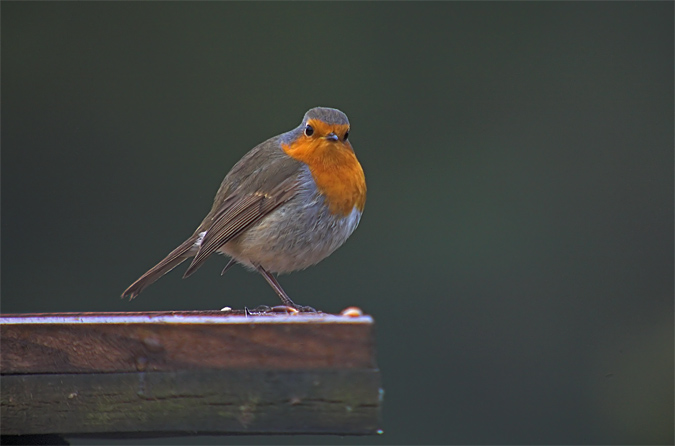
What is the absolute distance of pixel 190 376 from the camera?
5.28ft

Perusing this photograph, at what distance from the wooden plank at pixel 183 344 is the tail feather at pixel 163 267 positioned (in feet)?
5.80

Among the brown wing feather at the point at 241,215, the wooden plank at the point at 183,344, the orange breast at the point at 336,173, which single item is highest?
the orange breast at the point at 336,173

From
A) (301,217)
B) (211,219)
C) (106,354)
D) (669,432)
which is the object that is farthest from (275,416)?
(669,432)

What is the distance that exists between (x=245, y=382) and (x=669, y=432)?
4.20 metres

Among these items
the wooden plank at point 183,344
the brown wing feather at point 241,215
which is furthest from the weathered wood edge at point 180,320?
the brown wing feather at point 241,215

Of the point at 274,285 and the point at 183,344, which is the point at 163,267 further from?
the point at 183,344

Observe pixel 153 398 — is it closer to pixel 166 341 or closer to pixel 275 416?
pixel 166 341

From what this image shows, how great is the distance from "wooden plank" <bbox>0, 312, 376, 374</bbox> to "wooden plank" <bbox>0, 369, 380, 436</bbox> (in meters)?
0.02

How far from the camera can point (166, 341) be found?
1.62 metres

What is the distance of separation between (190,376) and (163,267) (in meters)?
1.99

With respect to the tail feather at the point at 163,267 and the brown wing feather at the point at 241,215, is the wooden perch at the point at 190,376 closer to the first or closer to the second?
the brown wing feather at the point at 241,215

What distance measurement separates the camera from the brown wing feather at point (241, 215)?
11.1ft

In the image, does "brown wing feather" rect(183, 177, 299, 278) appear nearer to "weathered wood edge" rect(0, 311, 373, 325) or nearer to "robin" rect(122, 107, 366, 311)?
"robin" rect(122, 107, 366, 311)

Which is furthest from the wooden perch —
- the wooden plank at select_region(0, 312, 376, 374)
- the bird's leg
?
the bird's leg
